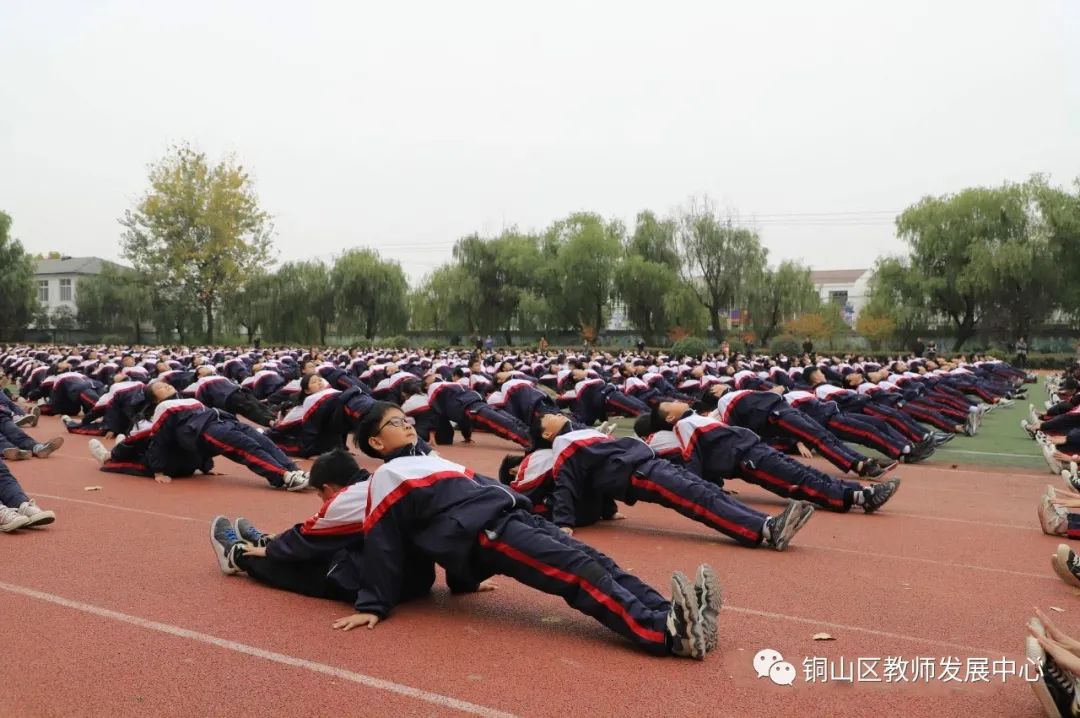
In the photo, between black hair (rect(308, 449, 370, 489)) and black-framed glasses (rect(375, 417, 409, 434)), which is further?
black hair (rect(308, 449, 370, 489))

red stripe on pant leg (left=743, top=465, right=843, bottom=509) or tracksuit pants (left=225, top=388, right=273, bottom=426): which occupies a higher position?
tracksuit pants (left=225, top=388, right=273, bottom=426)

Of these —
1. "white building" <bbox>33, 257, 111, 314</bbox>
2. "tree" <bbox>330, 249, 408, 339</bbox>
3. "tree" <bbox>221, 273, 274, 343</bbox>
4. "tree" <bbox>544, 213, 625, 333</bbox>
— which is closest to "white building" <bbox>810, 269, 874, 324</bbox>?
"tree" <bbox>544, 213, 625, 333</bbox>

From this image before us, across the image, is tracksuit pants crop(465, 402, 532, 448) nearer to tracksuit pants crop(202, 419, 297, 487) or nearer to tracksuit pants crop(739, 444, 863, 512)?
tracksuit pants crop(202, 419, 297, 487)

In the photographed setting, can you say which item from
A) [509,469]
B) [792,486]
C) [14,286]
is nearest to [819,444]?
[792,486]

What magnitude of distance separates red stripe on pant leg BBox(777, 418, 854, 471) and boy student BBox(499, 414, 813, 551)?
109 inches

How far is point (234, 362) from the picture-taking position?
20.6 metres

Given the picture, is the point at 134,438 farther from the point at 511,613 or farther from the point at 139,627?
the point at 511,613

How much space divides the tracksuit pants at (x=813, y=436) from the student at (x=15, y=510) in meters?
6.65

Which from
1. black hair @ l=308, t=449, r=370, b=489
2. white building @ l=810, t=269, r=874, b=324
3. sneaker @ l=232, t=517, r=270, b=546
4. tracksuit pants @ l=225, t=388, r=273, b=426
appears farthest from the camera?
white building @ l=810, t=269, r=874, b=324

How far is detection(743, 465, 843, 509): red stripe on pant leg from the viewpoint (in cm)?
764

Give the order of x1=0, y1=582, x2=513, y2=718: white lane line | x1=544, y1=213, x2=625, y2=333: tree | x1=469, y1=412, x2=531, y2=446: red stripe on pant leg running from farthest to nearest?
x1=544, y1=213, x2=625, y2=333: tree < x1=469, y1=412, x2=531, y2=446: red stripe on pant leg < x1=0, y1=582, x2=513, y2=718: white lane line

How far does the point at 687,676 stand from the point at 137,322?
59259 millimetres

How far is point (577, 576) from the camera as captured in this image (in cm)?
431

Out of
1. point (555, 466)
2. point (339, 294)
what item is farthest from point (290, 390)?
point (339, 294)
